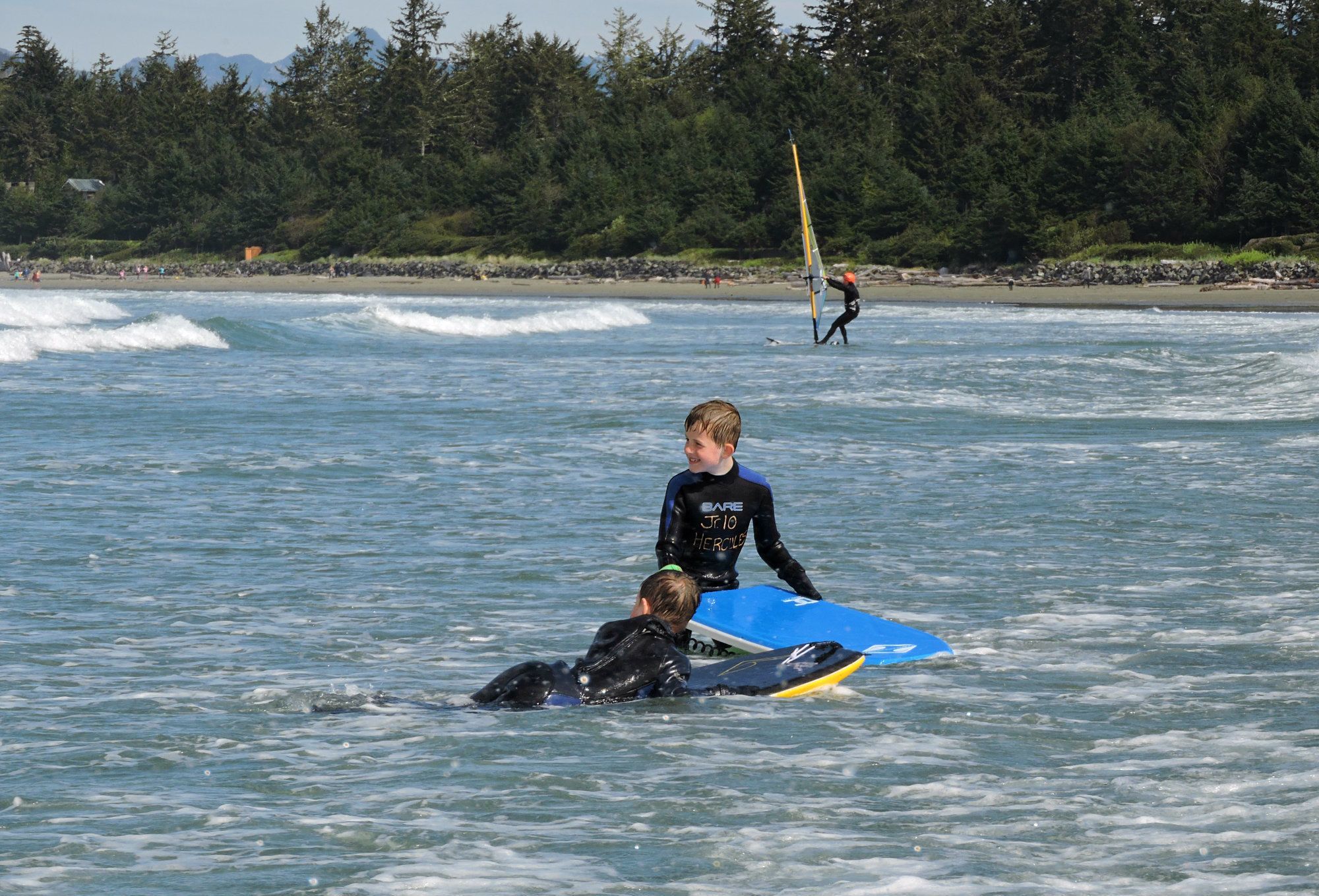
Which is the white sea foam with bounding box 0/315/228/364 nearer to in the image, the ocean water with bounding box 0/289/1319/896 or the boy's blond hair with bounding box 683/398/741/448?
the ocean water with bounding box 0/289/1319/896

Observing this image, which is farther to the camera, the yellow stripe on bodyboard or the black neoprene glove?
the black neoprene glove

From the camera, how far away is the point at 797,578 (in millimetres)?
7426

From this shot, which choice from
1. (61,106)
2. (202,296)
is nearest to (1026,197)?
(202,296)

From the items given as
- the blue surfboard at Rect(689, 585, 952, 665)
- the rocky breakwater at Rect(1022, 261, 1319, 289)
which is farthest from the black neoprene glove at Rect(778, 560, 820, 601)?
the rocky breakwater at Rect(1022, 261, 1319, 289)

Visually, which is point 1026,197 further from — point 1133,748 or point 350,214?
point 1133,748

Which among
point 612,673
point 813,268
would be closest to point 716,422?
point 612,673

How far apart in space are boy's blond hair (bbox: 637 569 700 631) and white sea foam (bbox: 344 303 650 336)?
38.9 m

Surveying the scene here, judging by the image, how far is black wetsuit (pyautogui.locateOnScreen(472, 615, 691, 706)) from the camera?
21.5 feet

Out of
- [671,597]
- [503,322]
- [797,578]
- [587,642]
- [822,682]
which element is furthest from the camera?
[503,322]

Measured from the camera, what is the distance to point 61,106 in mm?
149250

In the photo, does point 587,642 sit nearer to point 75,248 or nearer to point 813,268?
point 813,268

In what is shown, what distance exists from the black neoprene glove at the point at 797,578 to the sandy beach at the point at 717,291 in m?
45.4

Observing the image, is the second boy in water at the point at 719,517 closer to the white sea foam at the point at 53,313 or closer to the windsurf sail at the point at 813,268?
the windsurf sail at the point at 813,268

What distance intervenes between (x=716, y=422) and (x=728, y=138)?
308 feet
